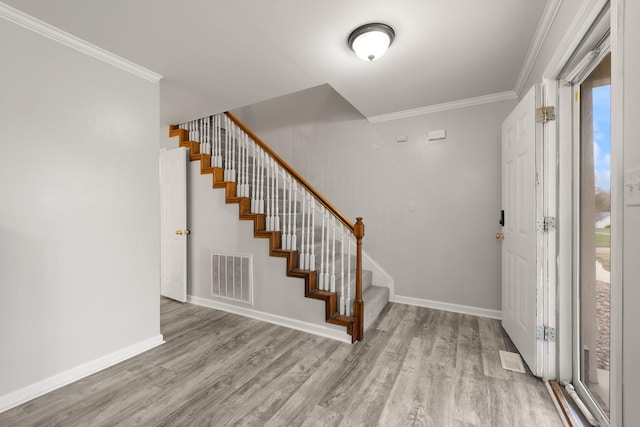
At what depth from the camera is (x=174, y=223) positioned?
3725 millimetres

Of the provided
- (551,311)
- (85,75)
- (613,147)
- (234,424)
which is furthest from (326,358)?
(85,75)

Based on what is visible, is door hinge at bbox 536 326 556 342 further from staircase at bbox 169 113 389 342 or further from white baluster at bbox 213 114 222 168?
white baluster at bbox 213 114 222 168

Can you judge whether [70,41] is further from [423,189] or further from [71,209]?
[423,189]

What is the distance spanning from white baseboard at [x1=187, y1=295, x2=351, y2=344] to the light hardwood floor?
102 millimetres

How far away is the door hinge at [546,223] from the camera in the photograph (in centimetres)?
186

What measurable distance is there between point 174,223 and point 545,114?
401 cm

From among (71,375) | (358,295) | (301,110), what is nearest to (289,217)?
(358,295)

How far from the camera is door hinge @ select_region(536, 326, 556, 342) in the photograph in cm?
189

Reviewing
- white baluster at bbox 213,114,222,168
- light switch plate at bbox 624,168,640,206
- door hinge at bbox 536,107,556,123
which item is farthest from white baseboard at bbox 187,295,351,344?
door hinge at bbox 536,107,556,123

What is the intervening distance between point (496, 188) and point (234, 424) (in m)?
3.19

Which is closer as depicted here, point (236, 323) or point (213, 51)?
point (213, 51)

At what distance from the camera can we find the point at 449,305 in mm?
3297

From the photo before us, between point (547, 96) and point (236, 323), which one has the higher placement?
point (547, 96)

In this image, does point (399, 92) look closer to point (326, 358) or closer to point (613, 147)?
point (613, 147)
